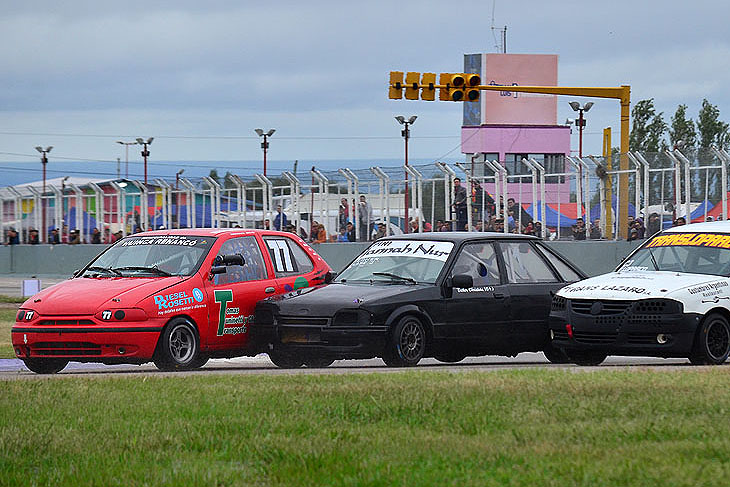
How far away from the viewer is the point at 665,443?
6977 mm

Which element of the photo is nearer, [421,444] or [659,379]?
[421,444]

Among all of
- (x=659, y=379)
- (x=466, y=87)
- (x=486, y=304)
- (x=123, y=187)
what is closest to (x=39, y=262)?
(x=123, y=187)

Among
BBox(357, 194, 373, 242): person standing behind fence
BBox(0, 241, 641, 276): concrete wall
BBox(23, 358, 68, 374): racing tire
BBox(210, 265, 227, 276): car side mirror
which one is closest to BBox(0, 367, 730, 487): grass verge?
BBox(23, 358, 68, 374): racing tire

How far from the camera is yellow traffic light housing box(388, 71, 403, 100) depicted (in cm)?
2908

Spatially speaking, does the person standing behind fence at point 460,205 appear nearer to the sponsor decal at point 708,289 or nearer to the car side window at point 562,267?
the car side window at point 562,267

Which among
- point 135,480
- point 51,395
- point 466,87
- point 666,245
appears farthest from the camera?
point 466,87

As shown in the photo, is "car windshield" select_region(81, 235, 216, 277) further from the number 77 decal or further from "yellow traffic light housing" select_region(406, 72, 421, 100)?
"yellow traffic light housing" select_region(406, 72, 421, 100)

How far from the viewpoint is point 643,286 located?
12492 mm

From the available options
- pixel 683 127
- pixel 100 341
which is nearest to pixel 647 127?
pixel 683 127

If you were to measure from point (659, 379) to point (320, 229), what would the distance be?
23965 millimetres

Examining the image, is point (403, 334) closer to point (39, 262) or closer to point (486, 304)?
point (486, 304)

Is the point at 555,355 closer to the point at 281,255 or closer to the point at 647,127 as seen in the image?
the point at 281,255

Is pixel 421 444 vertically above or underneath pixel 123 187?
underneath

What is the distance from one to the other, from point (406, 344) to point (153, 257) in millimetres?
2884
